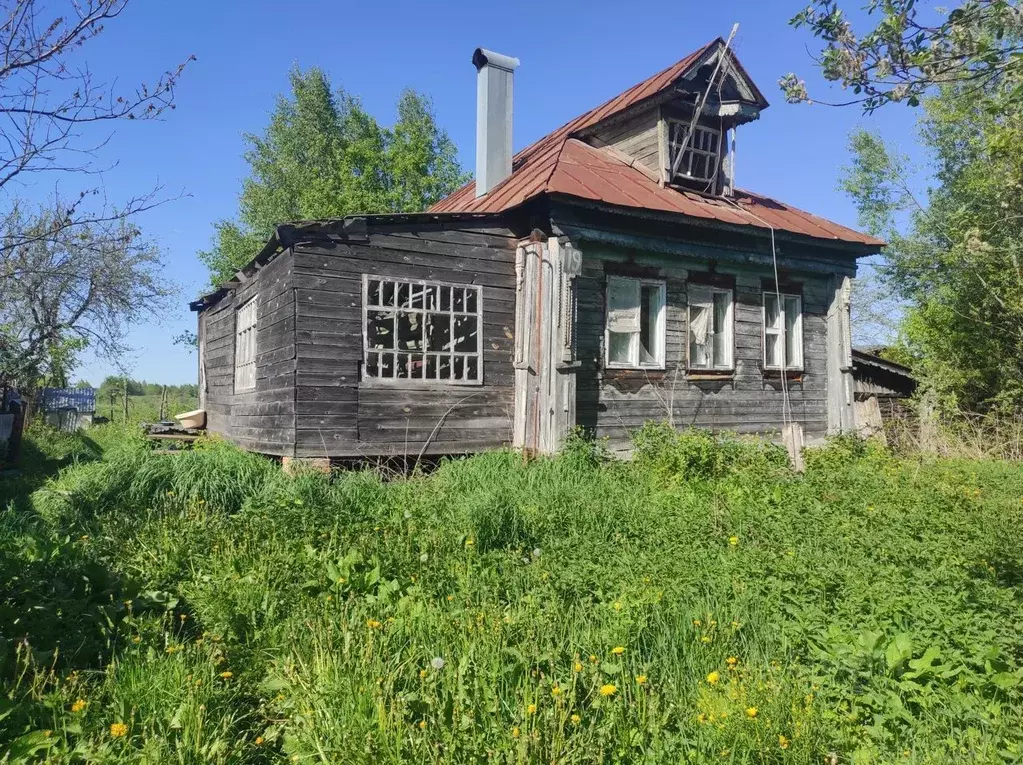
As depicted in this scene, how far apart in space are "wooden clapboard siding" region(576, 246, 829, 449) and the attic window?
173 centimetres

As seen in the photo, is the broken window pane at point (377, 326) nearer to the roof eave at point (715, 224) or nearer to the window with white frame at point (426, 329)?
the window with white frame at point (426, 329)

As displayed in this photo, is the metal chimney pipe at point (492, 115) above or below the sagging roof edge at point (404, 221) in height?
above

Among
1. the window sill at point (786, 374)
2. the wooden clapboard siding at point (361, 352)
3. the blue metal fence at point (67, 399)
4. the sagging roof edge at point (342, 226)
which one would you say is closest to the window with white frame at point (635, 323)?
the wooden clapboard siding at point (361, 352)

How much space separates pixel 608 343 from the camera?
1050 cm

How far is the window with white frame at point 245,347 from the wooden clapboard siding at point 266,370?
0.52 ft

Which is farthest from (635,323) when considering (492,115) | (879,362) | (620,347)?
(879,362)

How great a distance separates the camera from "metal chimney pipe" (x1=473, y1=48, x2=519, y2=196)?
453 inches

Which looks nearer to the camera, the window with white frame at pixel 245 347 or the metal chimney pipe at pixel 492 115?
the window with white frame at pixel 245 347

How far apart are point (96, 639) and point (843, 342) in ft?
42.5

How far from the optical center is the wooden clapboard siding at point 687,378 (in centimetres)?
1026

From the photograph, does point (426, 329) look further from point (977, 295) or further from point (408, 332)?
point (977, 295)

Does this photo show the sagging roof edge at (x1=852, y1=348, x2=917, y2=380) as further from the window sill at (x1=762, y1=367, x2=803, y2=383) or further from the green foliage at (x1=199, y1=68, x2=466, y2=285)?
the green foliage at (x1=199, y1=68, x2=466, y2=285)

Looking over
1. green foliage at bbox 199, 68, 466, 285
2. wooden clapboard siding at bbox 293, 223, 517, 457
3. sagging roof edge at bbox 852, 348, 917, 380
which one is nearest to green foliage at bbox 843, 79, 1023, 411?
sagging roof edge at bbox 852, 348, 917, 380

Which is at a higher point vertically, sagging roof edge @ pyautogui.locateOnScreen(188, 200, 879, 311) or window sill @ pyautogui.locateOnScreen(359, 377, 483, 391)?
sagging roof edge @ pyautogui.locateOnScreen(188, 200, 879, 311)
